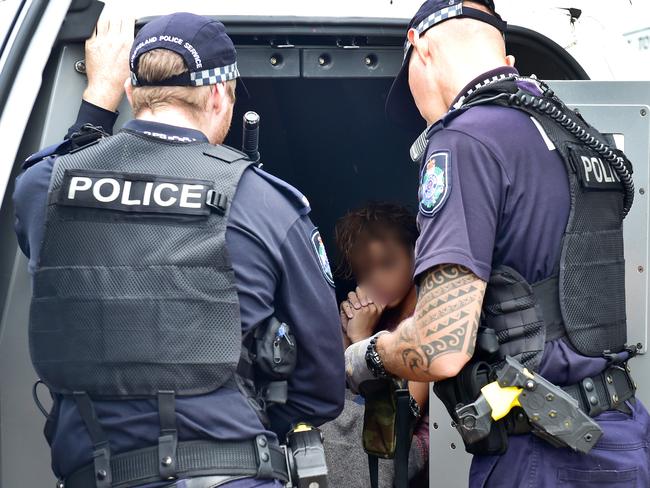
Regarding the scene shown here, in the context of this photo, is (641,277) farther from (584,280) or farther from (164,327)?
(164,327)

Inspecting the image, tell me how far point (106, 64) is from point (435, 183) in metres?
0.97

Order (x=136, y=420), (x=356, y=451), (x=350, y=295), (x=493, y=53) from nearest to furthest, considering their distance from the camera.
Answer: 1. (x=136, y=420)
2. (x=493, y=53)
3. (x=356, y=451)
4. (x=350, y=295)

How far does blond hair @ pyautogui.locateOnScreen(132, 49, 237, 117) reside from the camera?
2.21 m

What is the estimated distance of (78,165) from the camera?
211 centimetres

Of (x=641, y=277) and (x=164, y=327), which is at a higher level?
(x=641, y=277)

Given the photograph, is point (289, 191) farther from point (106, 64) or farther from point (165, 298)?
point (106, 64)

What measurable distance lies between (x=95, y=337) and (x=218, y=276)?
296 mm

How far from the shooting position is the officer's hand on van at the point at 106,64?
2.56 metres

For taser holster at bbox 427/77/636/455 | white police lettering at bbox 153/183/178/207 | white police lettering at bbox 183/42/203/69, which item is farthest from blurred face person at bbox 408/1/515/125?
white police lettering at bbox 153/183/178/207

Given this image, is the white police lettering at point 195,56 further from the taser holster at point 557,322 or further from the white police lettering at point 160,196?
the taser holster at point 557,322

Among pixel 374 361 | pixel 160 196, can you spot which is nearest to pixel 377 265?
pixel 374 361

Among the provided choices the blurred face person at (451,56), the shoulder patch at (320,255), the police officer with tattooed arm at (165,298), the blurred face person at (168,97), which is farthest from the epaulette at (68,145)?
the blurred face person at (451,56)

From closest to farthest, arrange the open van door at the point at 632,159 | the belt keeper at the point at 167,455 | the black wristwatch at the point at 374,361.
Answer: the belt keeper at the point at 167,455 < the black wristwatch at the point at 374,361 < the open van door at the point at 632,159

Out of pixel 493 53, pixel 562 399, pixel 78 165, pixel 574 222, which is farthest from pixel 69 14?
pixel 562 399
